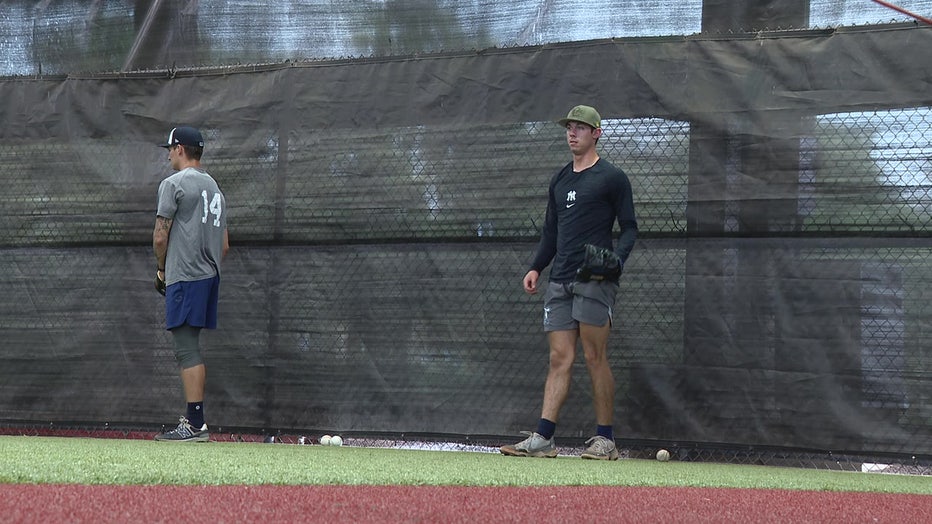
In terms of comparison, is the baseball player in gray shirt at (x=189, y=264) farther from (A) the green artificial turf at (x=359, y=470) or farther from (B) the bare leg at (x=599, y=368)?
(B) the bare leg at (x=599, y=368)

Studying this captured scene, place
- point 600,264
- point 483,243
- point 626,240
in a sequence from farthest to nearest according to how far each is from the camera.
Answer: point 483,243
point 626,240
point 600,264

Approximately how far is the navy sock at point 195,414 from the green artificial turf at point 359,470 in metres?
0.27

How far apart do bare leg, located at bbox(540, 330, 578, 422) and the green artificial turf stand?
279 millimetres

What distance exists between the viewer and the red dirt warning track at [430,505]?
2961 millimetres

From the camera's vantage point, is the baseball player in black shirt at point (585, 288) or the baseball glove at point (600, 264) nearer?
the baseball glove at point (600, 264)

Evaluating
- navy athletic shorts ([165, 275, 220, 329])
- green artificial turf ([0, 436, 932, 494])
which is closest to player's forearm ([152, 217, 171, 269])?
navy athletic shorts ([165, 275, 220, 329])

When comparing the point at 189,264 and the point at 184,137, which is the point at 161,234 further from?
the point at 184,137

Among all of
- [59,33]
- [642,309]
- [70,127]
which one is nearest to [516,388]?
[642,309]

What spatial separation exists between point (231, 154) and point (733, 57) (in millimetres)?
3078

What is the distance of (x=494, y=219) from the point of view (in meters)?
6.87

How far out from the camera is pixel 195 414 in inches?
252

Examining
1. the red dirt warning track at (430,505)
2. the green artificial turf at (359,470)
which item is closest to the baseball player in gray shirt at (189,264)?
the green artificial turf at (359,470)

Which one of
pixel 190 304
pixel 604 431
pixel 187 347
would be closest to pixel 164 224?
pixel 190 304

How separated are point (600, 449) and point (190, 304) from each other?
90.1 inches
